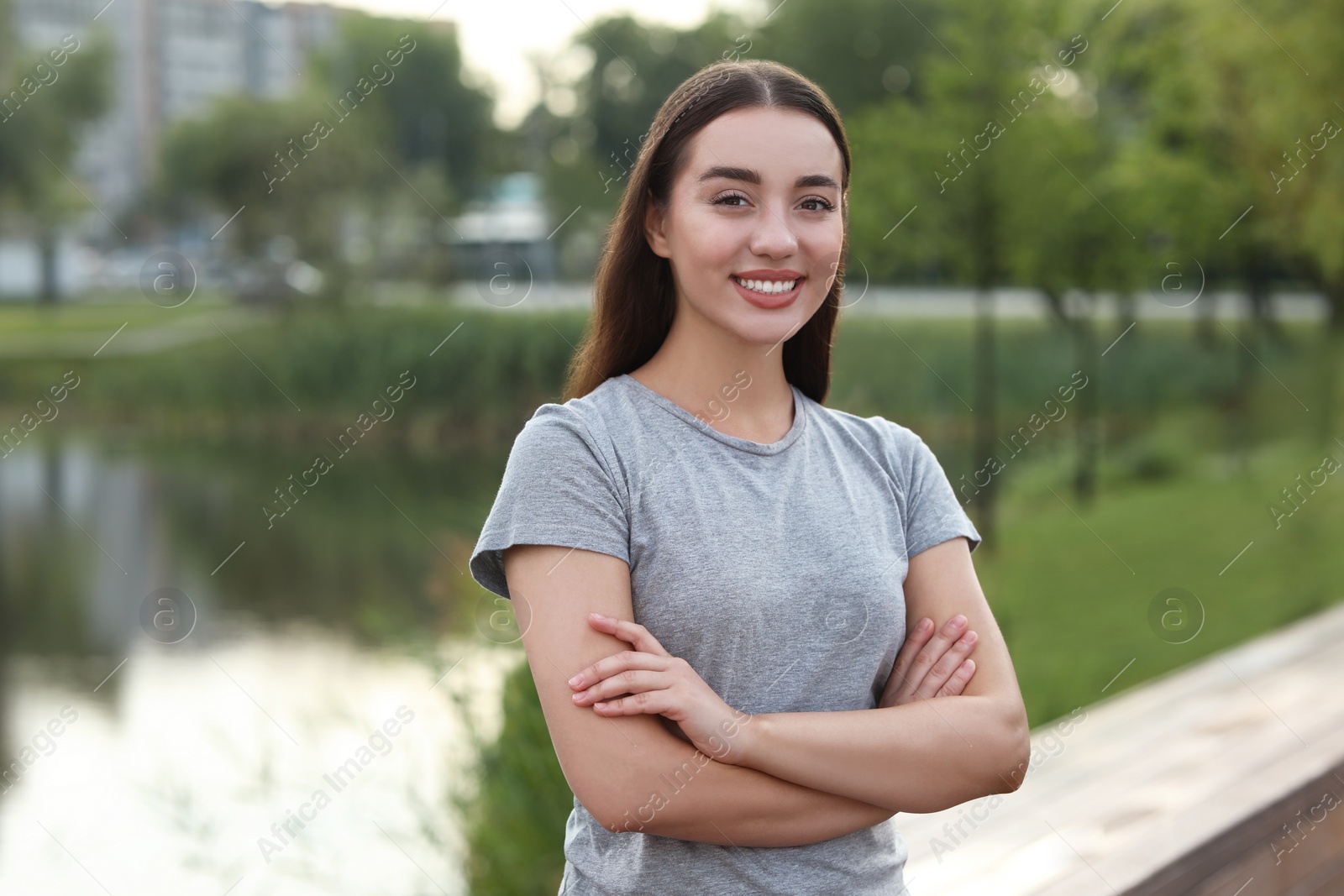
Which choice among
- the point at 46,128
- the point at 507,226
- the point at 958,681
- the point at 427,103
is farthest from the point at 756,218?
the point at 507,226

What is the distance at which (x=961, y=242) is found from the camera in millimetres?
9547

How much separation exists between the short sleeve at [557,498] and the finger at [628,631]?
0.20 ft

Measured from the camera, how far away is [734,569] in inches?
43.5

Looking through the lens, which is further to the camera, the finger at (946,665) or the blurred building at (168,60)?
the blurred building at (168,60)

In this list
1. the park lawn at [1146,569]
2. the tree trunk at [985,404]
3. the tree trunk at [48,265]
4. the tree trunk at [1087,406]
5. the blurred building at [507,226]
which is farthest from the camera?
the blurred building at [507,226]

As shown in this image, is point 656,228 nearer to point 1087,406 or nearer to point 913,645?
point 913,645

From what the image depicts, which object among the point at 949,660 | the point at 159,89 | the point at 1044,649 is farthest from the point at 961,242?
the point at 159,89

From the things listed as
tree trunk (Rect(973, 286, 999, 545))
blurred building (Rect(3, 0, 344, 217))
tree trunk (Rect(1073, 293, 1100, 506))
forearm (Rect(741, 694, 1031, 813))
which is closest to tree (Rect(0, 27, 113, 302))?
blurred building (Rect(3, 0, 344, 217))

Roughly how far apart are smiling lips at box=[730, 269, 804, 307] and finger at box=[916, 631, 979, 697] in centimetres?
40

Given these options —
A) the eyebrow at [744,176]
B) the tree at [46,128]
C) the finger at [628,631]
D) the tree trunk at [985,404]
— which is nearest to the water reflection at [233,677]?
Answer: the finger at [628,631]

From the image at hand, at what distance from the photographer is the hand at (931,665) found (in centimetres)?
125

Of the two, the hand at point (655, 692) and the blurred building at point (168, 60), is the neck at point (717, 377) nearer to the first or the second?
the hand at point (655, 692)

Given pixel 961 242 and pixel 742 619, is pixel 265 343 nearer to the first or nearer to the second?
pixel 961 242

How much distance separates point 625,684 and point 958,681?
0.39 m
